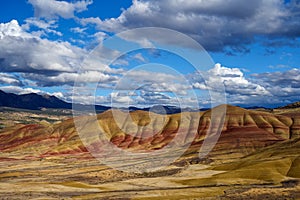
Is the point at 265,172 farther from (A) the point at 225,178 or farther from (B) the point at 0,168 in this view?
(B) the point at 0,168

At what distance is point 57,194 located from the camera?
101938mm

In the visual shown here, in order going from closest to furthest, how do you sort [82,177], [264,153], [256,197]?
1. [256,197]
2. [82,177]
3. [264,153]

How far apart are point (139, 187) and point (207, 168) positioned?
193ft

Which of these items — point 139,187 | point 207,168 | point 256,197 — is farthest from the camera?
point 207,168

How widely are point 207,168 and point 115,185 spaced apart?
58.0m

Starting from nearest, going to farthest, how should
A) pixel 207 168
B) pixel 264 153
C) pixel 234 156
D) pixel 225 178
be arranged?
pixel 225 178 < pixel 207 168 < pixel 264 153 < pixel 234 156

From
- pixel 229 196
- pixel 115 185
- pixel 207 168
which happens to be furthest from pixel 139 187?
pixel 207 168

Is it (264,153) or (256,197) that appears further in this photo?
(264,153)

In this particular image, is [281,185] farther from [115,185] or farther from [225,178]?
[115,185]

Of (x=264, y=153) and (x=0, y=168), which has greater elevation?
(x=264, y=153)

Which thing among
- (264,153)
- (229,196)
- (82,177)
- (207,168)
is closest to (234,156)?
(264,153)

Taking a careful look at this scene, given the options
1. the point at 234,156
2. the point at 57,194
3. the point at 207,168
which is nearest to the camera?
the point at 57,194

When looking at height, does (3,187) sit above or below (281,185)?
below

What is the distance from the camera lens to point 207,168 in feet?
547
